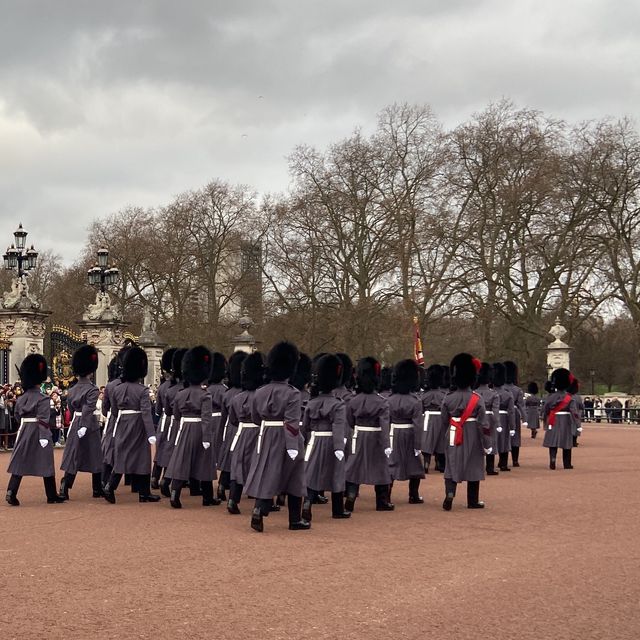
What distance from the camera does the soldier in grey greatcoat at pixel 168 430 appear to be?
1198 centimetres

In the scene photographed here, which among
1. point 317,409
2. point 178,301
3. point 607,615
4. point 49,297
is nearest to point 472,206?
point 178,301

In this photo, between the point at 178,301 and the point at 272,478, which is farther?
the point at 178,301

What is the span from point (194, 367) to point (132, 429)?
0.99 meters

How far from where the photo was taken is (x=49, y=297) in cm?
5153

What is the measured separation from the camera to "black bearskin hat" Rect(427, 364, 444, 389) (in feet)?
51.2

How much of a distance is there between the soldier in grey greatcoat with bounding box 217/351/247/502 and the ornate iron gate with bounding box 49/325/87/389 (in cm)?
1219

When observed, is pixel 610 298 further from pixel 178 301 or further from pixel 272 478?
pixel 272 478

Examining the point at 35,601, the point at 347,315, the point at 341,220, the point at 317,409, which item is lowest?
the point at 35,601

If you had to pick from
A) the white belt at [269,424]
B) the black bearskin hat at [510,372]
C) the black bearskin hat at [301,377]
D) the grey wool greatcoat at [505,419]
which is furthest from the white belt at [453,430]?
the black bearskin hat at [510,372]

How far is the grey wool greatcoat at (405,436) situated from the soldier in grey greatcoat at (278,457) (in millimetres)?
2288

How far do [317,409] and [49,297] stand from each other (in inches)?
1704

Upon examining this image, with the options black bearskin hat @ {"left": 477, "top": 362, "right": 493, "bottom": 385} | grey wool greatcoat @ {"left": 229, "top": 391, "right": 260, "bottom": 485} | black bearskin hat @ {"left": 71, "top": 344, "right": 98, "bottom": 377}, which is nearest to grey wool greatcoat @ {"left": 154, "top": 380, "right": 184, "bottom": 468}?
black bearskin hat @ {"left": 71, "top": 344, "right": 98, "bottom": 377}

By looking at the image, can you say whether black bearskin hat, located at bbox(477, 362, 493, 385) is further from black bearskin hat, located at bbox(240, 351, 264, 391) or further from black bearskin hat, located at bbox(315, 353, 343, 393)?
black bearskin hat, located at bbox(315, 353, 343, 393)

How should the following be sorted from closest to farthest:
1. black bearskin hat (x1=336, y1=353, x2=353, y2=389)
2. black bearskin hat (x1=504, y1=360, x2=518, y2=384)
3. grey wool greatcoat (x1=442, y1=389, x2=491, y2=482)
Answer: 1. grey wool greatcoat (x1=442, y1=389, x2=491, y2=482)
2. black bearskin hat (x1=336, y1=353, x2=353, y2=389)
3. black bearskin hat (x1=504, y1=360, x2=518, y2=384)
